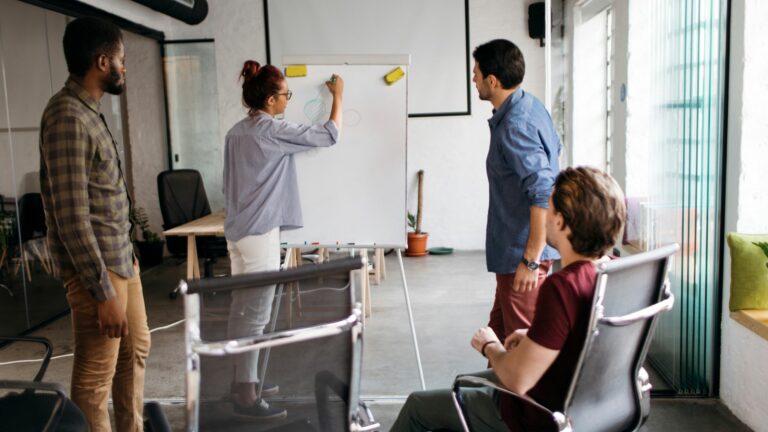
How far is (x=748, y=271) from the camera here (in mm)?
2676

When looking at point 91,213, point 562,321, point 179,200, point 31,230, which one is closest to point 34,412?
point 91,213

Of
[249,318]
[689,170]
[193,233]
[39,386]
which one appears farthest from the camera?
[193,233]

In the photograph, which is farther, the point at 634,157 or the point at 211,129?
the point at 211,129

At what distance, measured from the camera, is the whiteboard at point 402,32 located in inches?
280

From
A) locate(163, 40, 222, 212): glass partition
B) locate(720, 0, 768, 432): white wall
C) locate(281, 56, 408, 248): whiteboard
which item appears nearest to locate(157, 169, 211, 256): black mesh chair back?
locate(163, 40, 222, 212): glass partition

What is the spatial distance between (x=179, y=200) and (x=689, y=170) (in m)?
3.84

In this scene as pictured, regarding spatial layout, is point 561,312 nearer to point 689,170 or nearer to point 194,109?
point 689,170

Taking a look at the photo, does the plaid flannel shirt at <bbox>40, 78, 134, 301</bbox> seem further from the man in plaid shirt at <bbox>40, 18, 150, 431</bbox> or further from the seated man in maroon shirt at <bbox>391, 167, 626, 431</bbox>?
the seated man in maroon shirt at <bbox>391, 167, 626, 431</bbox>

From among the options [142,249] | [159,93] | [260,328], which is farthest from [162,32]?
[260,328]

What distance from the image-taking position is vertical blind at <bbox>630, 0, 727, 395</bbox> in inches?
115

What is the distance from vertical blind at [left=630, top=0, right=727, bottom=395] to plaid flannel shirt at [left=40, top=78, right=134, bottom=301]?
234 cm

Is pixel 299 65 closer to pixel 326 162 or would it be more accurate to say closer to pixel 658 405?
pixel 326 162

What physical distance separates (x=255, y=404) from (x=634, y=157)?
11.1 ft

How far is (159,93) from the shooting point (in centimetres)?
740
